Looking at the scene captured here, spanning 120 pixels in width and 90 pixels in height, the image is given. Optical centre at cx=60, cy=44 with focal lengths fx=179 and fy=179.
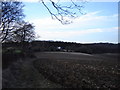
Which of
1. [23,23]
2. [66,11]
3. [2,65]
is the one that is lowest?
[2,65]

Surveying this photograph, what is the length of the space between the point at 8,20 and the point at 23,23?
162 inches

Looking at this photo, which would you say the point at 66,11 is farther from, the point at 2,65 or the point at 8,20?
the point at 8,20

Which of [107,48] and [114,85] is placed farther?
[107,48]

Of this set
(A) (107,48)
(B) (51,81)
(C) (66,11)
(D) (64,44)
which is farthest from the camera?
(D) (64,44)

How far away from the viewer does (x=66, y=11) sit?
535cm

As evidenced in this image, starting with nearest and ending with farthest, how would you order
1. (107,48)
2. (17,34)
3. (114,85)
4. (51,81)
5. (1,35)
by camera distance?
1. (114,85)
2. (51,81)
3. (1,35)
4. (17,34)
5. (107,48)

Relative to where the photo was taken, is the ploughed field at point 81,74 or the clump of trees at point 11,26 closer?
the ploughed field at point 81,74

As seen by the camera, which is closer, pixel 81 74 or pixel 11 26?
pixel 81 74

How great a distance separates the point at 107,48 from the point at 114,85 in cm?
4329

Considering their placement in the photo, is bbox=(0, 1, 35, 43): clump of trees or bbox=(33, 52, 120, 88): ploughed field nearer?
bbox=(33, 52, 120, 88): ploughed field

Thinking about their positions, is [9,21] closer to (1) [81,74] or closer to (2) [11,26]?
(2) [11,26]

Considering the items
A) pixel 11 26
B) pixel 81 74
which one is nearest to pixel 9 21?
pixel 11 26

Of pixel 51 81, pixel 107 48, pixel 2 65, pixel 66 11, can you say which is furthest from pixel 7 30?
pixel 107 48

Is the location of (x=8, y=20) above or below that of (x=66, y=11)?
above
